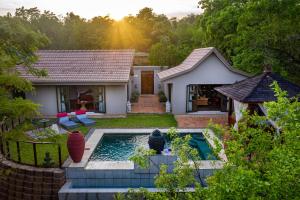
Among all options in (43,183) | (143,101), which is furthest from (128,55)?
(43,183)

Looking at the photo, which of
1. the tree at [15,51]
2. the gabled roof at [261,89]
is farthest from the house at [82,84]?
the tree at [15,51]

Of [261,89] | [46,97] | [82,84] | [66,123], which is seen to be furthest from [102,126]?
[261,89]

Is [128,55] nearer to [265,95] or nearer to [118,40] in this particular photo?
[265,95]

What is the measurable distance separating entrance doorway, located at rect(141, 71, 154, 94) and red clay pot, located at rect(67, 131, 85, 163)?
18.5m

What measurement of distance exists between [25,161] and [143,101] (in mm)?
15315

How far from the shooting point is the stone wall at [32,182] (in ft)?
38.9

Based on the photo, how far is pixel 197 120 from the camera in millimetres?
20859

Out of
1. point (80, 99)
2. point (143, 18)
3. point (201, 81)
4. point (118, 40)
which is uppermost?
point (143, 18)

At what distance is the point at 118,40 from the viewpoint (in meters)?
49.0

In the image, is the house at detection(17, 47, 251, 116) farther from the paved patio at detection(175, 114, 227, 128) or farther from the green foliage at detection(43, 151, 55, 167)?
the green foliage at detection(43, 151, 55, 167)

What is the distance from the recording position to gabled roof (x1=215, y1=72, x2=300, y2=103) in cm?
1517

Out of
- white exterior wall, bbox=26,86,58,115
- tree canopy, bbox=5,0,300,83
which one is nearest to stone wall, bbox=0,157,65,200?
tree canopy, bbox=5,0,300,83

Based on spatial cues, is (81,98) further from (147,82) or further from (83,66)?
(147,82)

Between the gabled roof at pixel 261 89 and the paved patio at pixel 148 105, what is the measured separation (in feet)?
26.8
